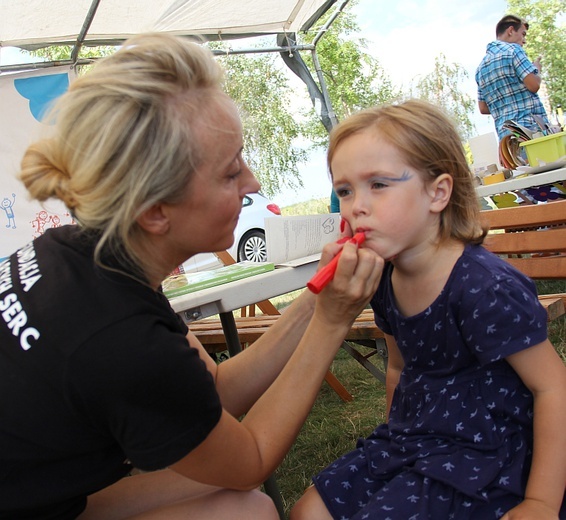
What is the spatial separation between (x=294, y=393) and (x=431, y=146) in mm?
566

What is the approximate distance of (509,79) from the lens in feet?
15.4

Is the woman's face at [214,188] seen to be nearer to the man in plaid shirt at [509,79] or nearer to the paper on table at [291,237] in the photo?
the paper on table at [291,237]

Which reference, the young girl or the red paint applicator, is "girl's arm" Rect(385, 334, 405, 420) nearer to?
the young girl

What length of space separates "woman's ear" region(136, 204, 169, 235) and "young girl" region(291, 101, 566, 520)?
0.38m

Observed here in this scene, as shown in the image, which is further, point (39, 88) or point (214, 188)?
point (39, 88)

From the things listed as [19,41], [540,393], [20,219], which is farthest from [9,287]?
[19,41]

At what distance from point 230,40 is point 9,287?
522 cm

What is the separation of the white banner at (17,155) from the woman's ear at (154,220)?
10.6ft

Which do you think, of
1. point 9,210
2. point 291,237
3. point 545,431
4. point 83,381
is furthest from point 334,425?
point 9,210

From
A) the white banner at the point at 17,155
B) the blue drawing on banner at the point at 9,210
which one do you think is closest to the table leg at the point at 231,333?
the white banner at the point at 17,155

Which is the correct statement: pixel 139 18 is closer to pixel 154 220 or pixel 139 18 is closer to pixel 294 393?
pixel 154 220

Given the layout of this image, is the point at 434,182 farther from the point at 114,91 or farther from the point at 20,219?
the point at 20,219

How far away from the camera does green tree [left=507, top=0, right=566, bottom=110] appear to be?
16344 mm

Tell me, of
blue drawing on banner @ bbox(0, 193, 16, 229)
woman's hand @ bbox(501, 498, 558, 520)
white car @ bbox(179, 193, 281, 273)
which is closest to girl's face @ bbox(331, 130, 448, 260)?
woman's hand @ bbox(501, 498, 558, 520)
